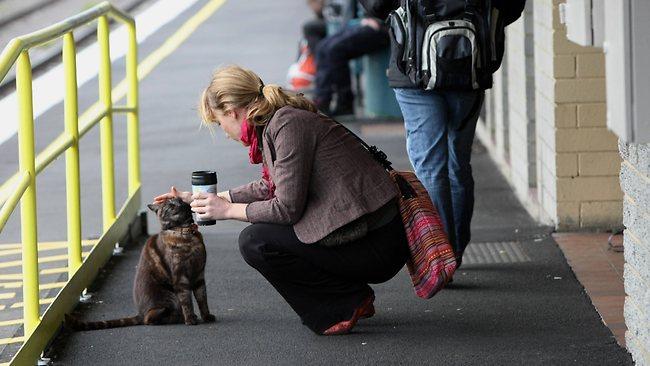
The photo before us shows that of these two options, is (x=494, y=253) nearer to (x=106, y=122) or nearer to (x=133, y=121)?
(x=106, y=122)

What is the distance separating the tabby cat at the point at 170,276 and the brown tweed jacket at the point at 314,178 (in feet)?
1.70

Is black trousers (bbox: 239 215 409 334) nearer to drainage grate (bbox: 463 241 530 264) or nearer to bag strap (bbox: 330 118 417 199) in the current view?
bag strap (bbox: 330 118 417 199)

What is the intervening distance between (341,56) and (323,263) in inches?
284

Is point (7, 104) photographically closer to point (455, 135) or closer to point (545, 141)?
point (545, 141)

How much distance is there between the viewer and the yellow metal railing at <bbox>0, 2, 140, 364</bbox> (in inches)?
208

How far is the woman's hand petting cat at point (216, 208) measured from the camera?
5379 mm

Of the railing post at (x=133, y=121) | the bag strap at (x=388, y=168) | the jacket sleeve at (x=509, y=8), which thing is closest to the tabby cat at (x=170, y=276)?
the bag strap at (x=388, y=168)

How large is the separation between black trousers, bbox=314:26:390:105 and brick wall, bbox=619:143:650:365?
24.1 feet

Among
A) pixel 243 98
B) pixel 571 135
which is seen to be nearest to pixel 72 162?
pixel 243 98

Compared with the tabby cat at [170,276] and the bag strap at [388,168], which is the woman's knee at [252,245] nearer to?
the tabby cat at [170,276]

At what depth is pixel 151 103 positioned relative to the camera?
1363 cm

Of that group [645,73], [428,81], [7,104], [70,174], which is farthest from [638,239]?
[7,104]

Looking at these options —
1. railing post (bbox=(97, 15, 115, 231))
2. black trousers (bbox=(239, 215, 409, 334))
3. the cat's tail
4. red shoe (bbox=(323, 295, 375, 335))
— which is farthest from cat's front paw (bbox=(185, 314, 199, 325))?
railing post (bbox=(97, 15, 115, 231))

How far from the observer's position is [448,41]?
581cm
